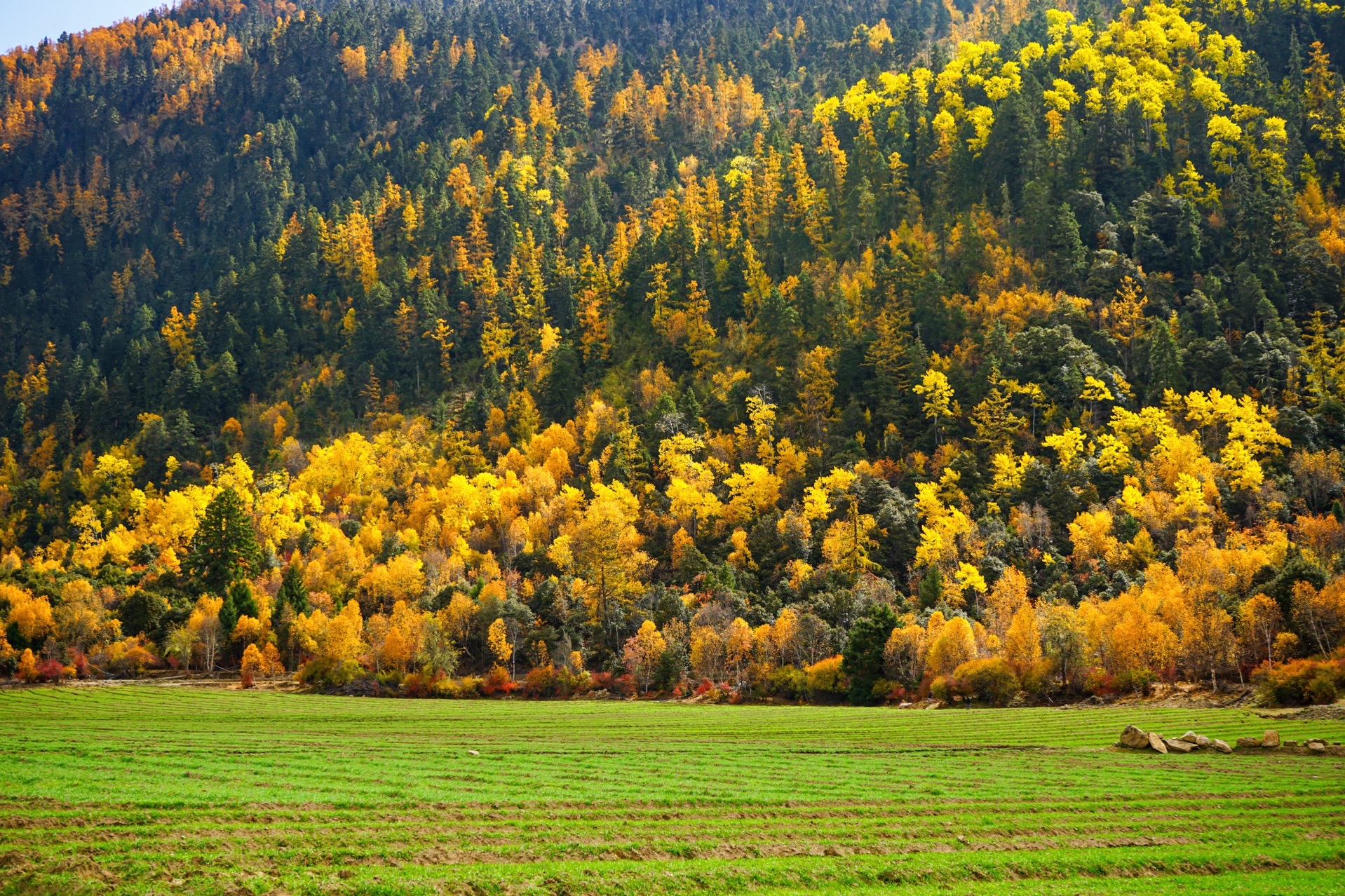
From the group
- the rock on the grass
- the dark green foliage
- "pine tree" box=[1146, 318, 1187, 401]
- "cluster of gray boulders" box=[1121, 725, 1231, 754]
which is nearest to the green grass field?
the rock on the grass

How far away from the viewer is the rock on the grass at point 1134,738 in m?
61.4

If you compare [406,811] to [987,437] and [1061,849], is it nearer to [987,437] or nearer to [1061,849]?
[1061,849]

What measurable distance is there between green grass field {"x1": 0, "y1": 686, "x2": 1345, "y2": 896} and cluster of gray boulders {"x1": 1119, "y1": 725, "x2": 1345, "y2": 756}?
147 centimetres

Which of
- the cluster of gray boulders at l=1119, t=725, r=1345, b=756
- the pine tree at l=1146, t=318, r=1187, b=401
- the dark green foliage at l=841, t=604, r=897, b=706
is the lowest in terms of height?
the cluster of gray boulders at l=1119, t=725, r=1345, b=756

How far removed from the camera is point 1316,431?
131875 mm

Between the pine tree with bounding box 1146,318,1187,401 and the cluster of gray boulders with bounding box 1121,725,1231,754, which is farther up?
the pine tree with bounding box 1146,318,1187,401

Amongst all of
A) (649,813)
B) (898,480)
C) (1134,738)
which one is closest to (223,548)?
(898,480)

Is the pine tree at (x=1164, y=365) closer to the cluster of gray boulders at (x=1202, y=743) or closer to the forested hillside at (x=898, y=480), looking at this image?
the forested hillside at (x=898, y=480)

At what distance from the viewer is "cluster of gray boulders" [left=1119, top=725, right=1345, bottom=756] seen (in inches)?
2288

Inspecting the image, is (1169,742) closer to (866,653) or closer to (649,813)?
(649,813)

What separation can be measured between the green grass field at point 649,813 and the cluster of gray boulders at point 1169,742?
162 centimetres

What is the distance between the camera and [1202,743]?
6084 cm

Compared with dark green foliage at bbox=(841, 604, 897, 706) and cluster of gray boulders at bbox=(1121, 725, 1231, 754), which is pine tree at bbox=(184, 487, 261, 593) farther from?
cluster of gray boulders at bbox=(1121, 725, 1231, 754)

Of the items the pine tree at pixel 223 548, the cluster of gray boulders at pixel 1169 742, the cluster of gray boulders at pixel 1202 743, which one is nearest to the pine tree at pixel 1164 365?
the cluster of gray boulders at pixel 1202 743
